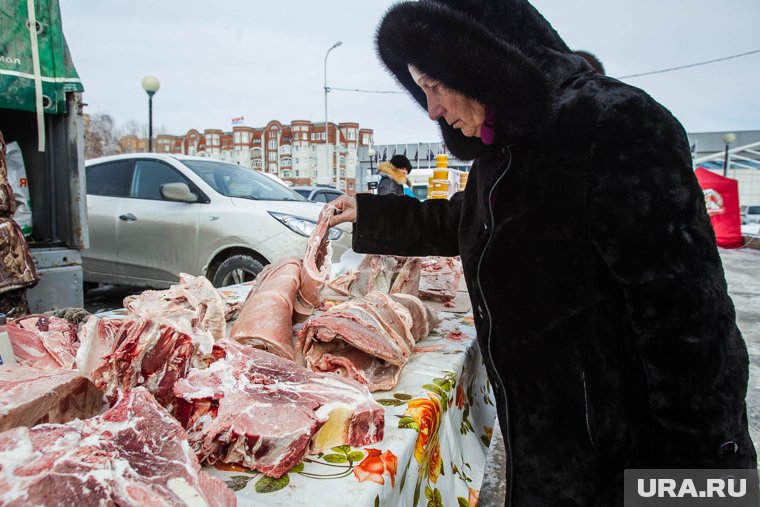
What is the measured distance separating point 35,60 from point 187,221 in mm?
2153

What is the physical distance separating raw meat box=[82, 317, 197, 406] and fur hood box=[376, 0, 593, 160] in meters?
1.09

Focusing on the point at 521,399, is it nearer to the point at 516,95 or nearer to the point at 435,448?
the point at 435,448

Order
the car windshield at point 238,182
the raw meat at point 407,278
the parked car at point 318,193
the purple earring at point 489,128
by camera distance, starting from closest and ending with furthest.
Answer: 1. the purple earring at point 489,128
2. the raw meat at point 407,278
3. the car windshield at point 238,182
4. the parked car at point 318,193

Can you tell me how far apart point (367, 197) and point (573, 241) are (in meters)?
1.06

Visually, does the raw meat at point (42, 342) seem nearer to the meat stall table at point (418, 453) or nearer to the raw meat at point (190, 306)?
the raw meat at point (190, 306)

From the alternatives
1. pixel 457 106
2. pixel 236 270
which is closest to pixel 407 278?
pixel 457 106

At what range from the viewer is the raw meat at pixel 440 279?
3.63 m

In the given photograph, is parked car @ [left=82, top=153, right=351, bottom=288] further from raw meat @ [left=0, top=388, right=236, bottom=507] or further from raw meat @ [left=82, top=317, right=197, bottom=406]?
raw meat @ [left=0, top=388, right=236, bottom=507]

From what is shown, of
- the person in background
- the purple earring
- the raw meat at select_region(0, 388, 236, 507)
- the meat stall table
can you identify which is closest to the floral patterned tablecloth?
the meat stall table

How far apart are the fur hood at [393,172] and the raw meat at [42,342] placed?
6.60 meters

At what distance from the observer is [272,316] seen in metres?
2.01

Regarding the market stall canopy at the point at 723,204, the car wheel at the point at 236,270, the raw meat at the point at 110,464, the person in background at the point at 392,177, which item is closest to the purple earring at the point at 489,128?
the raw meat at the point at 110,464

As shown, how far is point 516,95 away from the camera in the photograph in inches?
46.8

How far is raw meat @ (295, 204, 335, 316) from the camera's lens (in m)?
2.16
